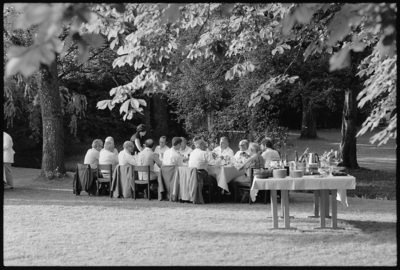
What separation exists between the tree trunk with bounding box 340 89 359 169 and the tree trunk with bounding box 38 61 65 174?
9925 millimetres

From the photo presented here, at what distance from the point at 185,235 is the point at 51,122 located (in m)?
10.6

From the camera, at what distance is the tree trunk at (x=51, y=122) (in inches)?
778

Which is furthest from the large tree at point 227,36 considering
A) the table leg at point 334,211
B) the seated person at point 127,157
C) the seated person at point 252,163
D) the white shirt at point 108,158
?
the white shirt at point 108,158

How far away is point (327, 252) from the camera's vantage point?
884 cm

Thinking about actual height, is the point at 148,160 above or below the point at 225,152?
below

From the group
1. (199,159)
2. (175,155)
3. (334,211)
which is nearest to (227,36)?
(334,211)

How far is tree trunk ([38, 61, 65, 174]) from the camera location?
19750mm

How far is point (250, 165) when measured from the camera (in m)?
14.3

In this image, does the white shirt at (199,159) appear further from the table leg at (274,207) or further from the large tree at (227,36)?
the table leg at (274,207)

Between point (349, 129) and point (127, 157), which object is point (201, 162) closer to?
point (127, 157)

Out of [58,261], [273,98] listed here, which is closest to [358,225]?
[58,261]

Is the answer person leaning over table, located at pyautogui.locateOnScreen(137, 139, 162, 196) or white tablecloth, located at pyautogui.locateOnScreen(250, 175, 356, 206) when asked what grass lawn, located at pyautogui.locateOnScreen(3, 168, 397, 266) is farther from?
white tablecloth, located at pyautogui.locateOnScreen(250, 175, 356, 206)

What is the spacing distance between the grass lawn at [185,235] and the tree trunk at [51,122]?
4.77 m

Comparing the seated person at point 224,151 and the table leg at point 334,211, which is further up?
the seated person at point 224,151
